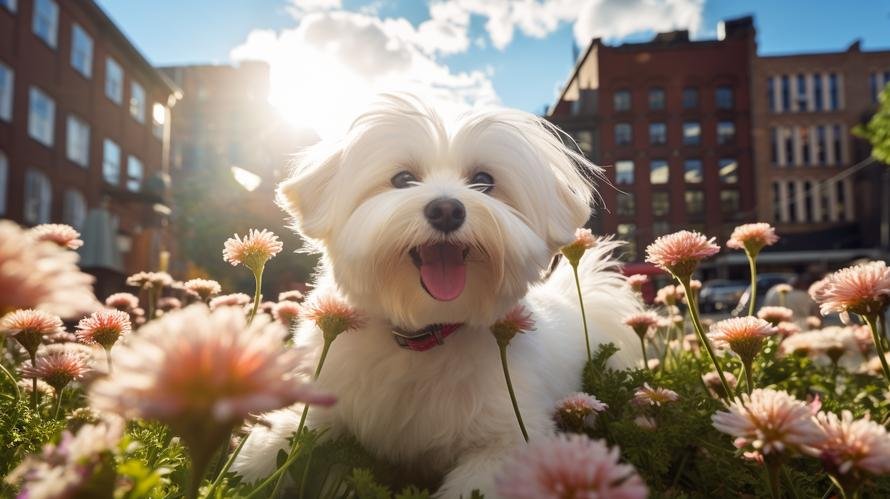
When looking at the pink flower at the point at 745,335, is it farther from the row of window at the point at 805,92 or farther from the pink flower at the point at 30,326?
the row of window at the point at 805,92

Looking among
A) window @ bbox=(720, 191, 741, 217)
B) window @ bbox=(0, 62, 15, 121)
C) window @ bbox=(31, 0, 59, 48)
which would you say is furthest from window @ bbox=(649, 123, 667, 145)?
window @ bbox=(0, 62, 15, 121)

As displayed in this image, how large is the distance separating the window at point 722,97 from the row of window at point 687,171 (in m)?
4.08

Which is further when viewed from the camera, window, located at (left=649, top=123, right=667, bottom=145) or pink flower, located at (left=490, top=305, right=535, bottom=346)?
window, located at (left=649, top=123, right=667, bottom=145)

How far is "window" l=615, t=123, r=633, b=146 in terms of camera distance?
43.5 metres

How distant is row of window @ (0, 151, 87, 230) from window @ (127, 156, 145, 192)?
3984 millimetres

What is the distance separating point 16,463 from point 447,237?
130 centimetres

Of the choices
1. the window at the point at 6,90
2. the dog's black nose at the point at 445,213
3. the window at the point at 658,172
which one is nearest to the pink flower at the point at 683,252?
the dog's black nose at the point at 445,213

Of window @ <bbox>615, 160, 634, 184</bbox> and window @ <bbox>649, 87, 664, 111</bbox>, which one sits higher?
window @ <bbox>649, 87, 664, 111</bbox>

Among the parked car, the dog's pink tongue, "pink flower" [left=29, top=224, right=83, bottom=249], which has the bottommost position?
the parked car

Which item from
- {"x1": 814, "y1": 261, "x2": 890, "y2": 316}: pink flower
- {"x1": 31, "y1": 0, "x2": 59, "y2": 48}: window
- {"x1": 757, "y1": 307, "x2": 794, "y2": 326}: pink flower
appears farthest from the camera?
{"x1": 31, "y1": 0, "x2": 59, "y2": 48}: window

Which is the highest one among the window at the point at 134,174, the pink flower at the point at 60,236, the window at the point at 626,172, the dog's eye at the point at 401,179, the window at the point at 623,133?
the window at the point at 623,133

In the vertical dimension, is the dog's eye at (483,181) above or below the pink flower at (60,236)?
above

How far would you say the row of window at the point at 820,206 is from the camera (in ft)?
147

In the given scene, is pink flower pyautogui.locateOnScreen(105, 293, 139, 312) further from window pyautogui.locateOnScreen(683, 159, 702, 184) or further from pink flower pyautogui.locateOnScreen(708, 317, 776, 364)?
window pyautogui.locateOnScreen(683, 159, 702, 184)
